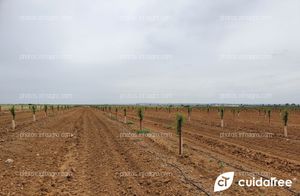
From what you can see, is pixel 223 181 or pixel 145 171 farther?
pixel 145 171

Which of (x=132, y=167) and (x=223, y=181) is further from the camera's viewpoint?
(x=132, y=167)

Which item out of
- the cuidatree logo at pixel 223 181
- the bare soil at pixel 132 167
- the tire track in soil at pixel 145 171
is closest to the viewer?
the tire track in soil at pixel 145 171

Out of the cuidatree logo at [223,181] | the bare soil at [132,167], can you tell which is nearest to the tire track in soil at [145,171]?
the bare soil at [132,167]

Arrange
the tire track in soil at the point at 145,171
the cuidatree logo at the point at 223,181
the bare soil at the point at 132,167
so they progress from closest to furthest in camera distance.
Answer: the tire track in soil at the point at 145,171 → the bare soil at the point at 132,167 → the cuidatree logo at the point at 223,181

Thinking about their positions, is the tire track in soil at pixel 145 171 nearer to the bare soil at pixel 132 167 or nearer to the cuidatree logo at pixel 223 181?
the bare soil at pixel 132 167

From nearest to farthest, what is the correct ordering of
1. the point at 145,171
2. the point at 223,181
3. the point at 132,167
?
the point at 223,181 < the point at 145,171 < the point at 132,167

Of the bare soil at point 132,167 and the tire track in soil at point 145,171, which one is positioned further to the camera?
the bare soil at point 132,167

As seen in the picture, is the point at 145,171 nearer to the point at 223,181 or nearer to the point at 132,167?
the point at 132,167

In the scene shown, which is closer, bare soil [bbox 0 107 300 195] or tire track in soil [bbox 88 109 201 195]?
tire track in soil [bbox 88 109 201 195]

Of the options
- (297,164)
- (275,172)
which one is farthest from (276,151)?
(275,172)

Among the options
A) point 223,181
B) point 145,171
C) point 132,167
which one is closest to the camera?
point 223,181

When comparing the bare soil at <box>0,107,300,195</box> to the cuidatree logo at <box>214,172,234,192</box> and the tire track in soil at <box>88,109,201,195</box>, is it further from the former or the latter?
the cuidatree logo at <box>214,172,234,192</box>

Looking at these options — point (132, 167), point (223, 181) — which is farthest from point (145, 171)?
point (223, 181)

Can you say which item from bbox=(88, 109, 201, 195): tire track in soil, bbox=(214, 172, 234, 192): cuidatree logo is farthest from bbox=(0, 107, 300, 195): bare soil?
bbox=(214, 172, 234, 192): cuidatree logo
